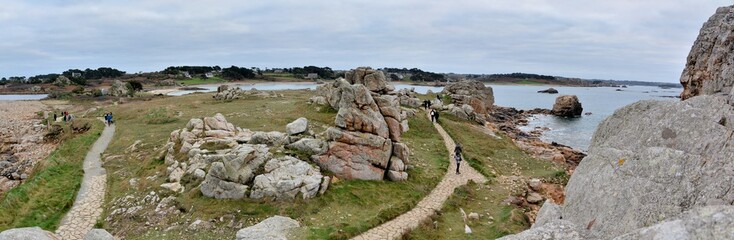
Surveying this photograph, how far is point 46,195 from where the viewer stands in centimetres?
2875

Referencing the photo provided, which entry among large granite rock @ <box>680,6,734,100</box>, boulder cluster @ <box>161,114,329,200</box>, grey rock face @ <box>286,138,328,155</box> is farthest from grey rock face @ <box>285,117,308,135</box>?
large granite rock @ <box>680,6,734,100</box>

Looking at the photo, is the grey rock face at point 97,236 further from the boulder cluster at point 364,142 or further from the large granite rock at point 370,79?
the large granite rock at point 370,79

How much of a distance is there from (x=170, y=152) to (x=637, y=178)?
33774 mm

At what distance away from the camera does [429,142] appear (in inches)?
1799

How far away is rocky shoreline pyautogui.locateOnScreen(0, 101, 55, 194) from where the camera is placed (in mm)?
38469

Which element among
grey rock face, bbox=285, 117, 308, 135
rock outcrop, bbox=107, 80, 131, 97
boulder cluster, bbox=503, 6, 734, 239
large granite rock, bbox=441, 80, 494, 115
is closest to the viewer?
boulder cluster, bbox=503, 6, 734, 239

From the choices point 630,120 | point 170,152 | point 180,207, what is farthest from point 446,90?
point 630,120

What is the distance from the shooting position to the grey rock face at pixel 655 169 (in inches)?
330

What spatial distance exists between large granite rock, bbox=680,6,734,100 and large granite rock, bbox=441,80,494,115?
6481cm

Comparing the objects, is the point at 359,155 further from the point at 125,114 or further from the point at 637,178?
the point at 125,114

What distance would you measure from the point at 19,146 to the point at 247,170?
4571 centimetres

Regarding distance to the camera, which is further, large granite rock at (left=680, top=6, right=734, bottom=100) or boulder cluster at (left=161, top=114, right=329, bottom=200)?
boulder cluster at (left=161, top=114, right=329, bottom=200)

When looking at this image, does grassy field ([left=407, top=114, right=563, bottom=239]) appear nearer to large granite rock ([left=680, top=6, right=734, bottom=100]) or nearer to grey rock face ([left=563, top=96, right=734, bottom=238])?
large granite rock ([left=680, top=6, right=734, bottom=100])

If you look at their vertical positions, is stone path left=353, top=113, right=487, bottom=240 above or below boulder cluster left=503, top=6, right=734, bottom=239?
below
